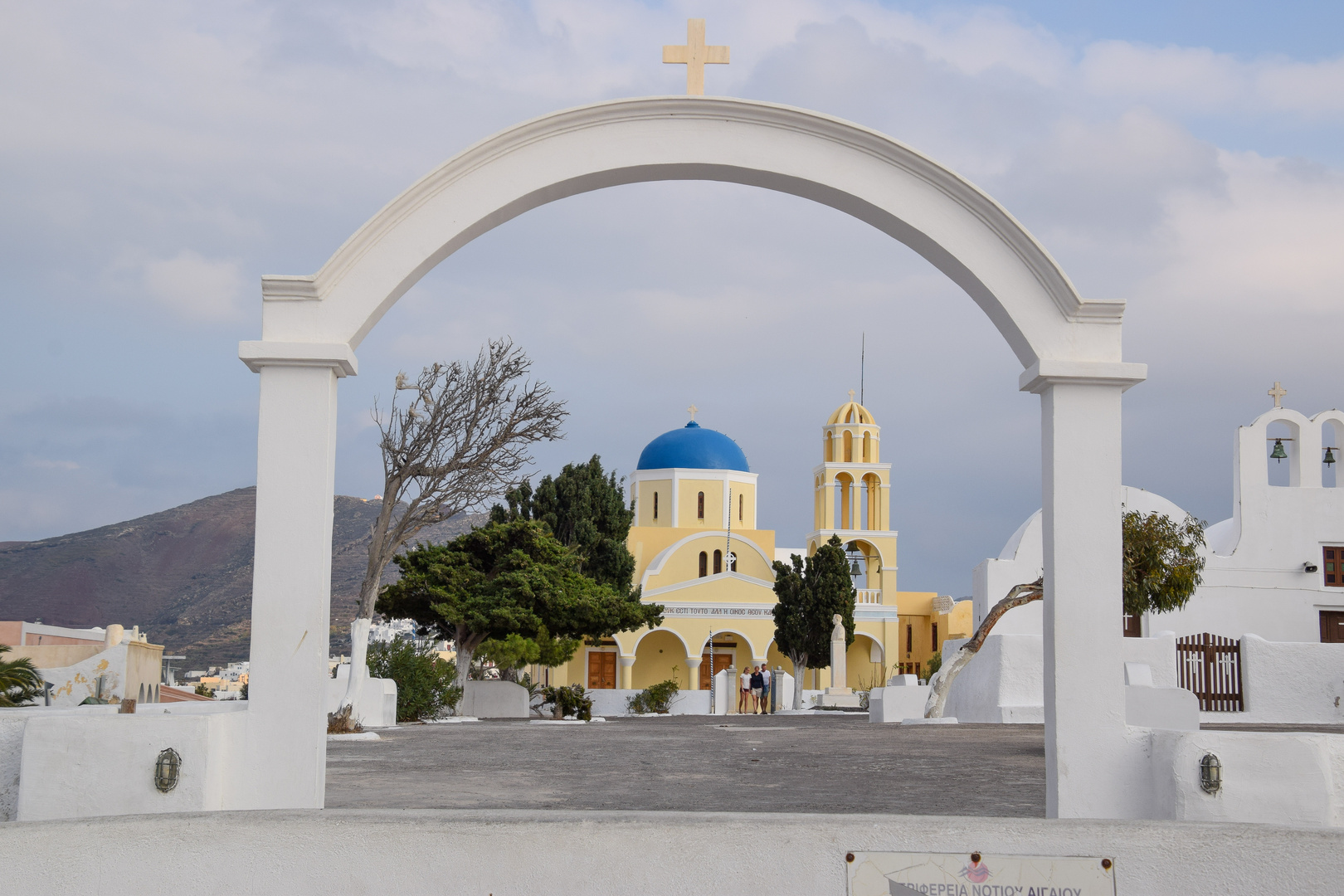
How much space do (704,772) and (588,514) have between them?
26622 millimetres

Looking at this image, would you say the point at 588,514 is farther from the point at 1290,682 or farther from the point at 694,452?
the point at 1290,682

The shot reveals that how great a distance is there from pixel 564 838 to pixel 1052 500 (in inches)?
122

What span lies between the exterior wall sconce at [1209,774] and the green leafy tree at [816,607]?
3030 cm

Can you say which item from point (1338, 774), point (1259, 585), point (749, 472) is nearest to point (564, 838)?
point (1338, 774)

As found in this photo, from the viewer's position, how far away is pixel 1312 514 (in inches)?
1028

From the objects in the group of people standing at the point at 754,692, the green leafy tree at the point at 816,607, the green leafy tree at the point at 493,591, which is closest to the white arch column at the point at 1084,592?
the green leafy tree at the point at 493,591

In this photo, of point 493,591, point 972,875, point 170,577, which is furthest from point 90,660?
point 170,577

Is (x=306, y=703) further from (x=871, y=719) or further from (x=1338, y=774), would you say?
(x=871, y=719)

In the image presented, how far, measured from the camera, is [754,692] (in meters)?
32.5

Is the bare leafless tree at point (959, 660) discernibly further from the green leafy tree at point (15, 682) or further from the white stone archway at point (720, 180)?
the white stone archway at point (720, 180)

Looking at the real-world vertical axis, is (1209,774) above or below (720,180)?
below

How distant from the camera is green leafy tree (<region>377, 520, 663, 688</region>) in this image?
71.7 ft

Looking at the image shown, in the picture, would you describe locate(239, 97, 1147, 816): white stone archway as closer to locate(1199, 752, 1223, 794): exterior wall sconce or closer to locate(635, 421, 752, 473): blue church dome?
locate(1199, 752, 1223, 794): exterior wall sconce

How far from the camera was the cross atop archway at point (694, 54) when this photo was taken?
6453mm
